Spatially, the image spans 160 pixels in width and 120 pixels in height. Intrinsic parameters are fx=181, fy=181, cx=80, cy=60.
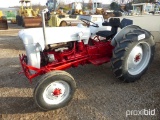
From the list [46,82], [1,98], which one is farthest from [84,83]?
[1,98]

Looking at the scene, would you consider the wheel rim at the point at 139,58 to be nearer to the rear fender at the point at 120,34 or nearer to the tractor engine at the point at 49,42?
the rear fender at the point at 120,34

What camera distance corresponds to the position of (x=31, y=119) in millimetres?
2678

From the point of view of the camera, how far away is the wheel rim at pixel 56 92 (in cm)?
279

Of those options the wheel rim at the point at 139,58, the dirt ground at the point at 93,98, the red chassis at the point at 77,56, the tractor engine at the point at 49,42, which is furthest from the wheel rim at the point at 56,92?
the wheel rim at the point at 139,58

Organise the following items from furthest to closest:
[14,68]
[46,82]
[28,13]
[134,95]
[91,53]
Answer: [28,13] → [14,68] → [91,53] → [134,95] → [46,82]

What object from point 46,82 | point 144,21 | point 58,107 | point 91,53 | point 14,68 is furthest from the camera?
point 144,21

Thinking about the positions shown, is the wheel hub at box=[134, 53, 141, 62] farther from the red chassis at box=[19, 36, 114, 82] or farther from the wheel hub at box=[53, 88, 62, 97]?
the wheel hub at box=[53, 88, 62, 97]

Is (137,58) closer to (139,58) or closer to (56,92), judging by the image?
(139,58)

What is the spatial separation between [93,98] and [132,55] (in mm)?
1178

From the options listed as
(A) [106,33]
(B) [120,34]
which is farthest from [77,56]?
(B) [120,34]

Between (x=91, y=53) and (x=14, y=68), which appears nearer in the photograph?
(x=91, y=53)

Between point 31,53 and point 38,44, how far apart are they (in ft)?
0.67

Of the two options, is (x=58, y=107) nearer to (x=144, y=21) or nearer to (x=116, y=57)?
(x=116, y=57)

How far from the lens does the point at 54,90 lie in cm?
282
